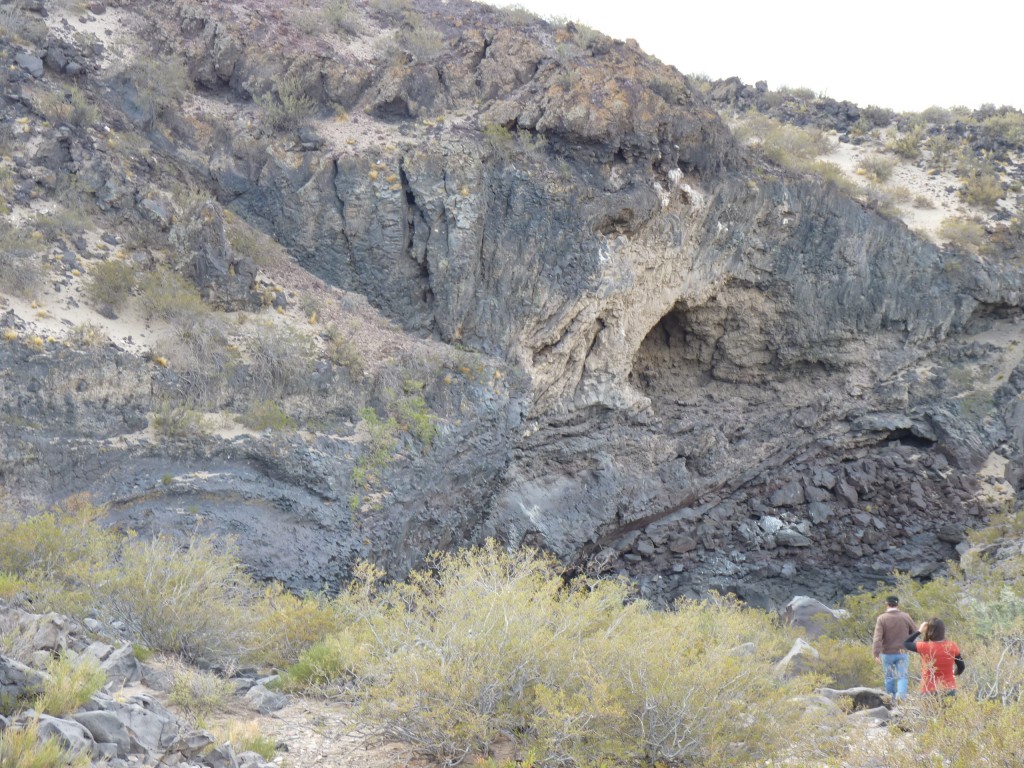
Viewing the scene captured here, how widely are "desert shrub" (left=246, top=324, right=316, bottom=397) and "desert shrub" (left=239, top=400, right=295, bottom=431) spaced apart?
239 mm

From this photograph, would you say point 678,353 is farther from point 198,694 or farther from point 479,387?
point 198,694

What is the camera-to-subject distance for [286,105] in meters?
19.2

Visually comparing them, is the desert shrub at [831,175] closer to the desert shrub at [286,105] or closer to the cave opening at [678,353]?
the cave opening at [678,353]

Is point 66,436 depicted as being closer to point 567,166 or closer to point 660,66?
point 567,166

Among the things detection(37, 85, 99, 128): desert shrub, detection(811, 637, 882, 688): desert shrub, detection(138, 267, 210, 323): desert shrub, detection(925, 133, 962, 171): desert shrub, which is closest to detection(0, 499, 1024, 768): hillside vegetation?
detection(811, 637, 882, 688): desert shrub

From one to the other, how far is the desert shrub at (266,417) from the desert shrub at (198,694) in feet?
26.5

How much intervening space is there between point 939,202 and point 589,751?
24721 mm

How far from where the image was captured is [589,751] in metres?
5.25

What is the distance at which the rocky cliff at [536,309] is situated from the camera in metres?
15.2

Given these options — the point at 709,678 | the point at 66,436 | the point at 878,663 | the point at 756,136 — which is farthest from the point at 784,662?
the point at 756,136

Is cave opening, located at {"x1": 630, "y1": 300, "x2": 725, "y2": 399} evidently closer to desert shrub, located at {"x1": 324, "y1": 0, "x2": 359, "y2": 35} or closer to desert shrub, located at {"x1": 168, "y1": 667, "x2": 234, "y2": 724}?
desert shrub, located at {"x1": 324, "y1": 0, "x2": 359, "y2": 35}

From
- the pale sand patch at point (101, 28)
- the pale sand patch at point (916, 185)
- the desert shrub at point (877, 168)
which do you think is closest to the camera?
the pale sand patch at point (101, 28)

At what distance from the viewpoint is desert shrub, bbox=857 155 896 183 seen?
2584cm

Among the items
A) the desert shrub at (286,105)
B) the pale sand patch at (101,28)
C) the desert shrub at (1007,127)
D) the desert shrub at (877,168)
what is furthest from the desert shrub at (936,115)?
the pale sand patch at (101,28)
